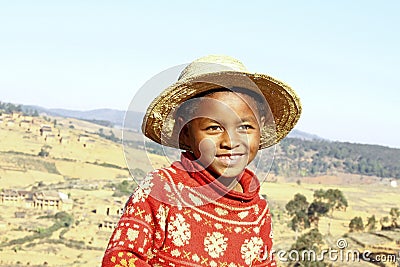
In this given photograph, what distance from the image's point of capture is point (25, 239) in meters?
24.6

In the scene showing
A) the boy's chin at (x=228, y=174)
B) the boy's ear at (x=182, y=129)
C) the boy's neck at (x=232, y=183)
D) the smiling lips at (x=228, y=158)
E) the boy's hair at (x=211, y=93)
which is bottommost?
the boy's neck at (x=232, y=183)

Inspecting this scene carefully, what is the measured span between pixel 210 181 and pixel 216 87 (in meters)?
0.22

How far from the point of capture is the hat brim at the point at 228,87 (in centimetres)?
141

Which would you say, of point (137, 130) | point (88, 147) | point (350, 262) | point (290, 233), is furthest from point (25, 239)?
point (88, 147)

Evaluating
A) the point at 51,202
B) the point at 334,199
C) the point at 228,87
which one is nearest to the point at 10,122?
the point at 51,202

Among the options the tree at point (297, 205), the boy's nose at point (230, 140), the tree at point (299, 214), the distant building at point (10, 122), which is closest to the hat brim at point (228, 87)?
the boy's nose at point (230, 140)

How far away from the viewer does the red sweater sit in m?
1.30

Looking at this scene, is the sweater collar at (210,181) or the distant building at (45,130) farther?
the distant building at (45,130)

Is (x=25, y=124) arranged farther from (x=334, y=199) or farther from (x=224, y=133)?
(x=224, y=133)

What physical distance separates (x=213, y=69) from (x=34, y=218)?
95.5ft

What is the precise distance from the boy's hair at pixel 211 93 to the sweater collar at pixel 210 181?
0.32ft

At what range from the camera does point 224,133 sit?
1375 millimetres

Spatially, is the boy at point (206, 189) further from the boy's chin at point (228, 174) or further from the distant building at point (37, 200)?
the distant building at point (37, 200)

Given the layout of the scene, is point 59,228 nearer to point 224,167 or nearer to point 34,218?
point 34,218
